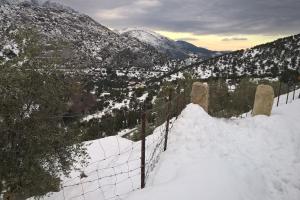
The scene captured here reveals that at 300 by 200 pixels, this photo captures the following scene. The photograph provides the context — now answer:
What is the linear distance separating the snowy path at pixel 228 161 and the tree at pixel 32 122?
470 cm

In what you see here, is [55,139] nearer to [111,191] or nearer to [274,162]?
[111,191]

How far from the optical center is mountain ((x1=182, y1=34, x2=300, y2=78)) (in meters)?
132

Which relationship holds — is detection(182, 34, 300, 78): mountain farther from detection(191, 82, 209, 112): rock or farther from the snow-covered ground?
the snow-covered ground

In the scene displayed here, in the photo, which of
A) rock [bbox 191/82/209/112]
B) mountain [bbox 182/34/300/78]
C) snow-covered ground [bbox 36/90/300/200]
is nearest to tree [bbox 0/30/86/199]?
snow-covered ground [bbox 36/90/300/200]

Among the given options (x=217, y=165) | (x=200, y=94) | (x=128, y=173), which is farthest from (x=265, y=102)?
(x=128, y=173)

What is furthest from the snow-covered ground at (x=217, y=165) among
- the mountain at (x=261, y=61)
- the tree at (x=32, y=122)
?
the mountain at (x=261, y=61)

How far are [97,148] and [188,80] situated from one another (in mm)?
22220

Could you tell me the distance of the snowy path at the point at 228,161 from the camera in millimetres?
9312

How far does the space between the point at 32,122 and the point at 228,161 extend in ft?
25.7

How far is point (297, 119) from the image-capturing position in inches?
692

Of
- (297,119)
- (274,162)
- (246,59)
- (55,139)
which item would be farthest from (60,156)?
(246,59)

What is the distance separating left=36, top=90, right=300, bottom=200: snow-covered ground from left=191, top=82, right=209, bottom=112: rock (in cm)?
73

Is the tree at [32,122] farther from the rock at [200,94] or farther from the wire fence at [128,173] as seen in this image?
the rock at [200,94]

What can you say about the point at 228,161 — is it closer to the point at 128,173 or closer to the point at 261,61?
the point at 128,173
